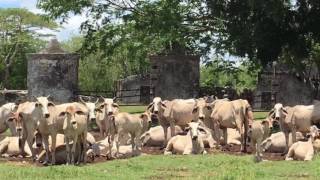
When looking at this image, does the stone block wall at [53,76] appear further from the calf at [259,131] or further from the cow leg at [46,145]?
the calf at [259,131]

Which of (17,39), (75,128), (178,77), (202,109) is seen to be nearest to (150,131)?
(202,109)

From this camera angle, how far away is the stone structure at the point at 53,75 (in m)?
26.2

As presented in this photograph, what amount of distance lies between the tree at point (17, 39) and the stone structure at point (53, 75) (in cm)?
4025

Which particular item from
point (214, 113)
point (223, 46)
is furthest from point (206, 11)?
point (214, 113)

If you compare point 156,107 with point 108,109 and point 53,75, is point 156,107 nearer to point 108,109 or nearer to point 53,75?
point 108,109

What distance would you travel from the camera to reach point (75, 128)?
15.7m

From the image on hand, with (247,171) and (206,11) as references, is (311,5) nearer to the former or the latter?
(206,11)

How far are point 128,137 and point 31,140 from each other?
9.19ft

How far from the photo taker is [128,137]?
18.5 m

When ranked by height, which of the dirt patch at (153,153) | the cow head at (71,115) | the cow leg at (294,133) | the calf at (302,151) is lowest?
the dirt patch at (153,153)

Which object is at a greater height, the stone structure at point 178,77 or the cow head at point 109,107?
the stone structure at point 178,77

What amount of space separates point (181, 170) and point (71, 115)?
325 cm

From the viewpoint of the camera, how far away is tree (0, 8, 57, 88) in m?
66.8

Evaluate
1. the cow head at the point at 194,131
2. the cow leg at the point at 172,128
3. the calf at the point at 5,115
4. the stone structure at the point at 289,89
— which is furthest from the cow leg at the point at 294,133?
the stone structure at the point at 289,89
